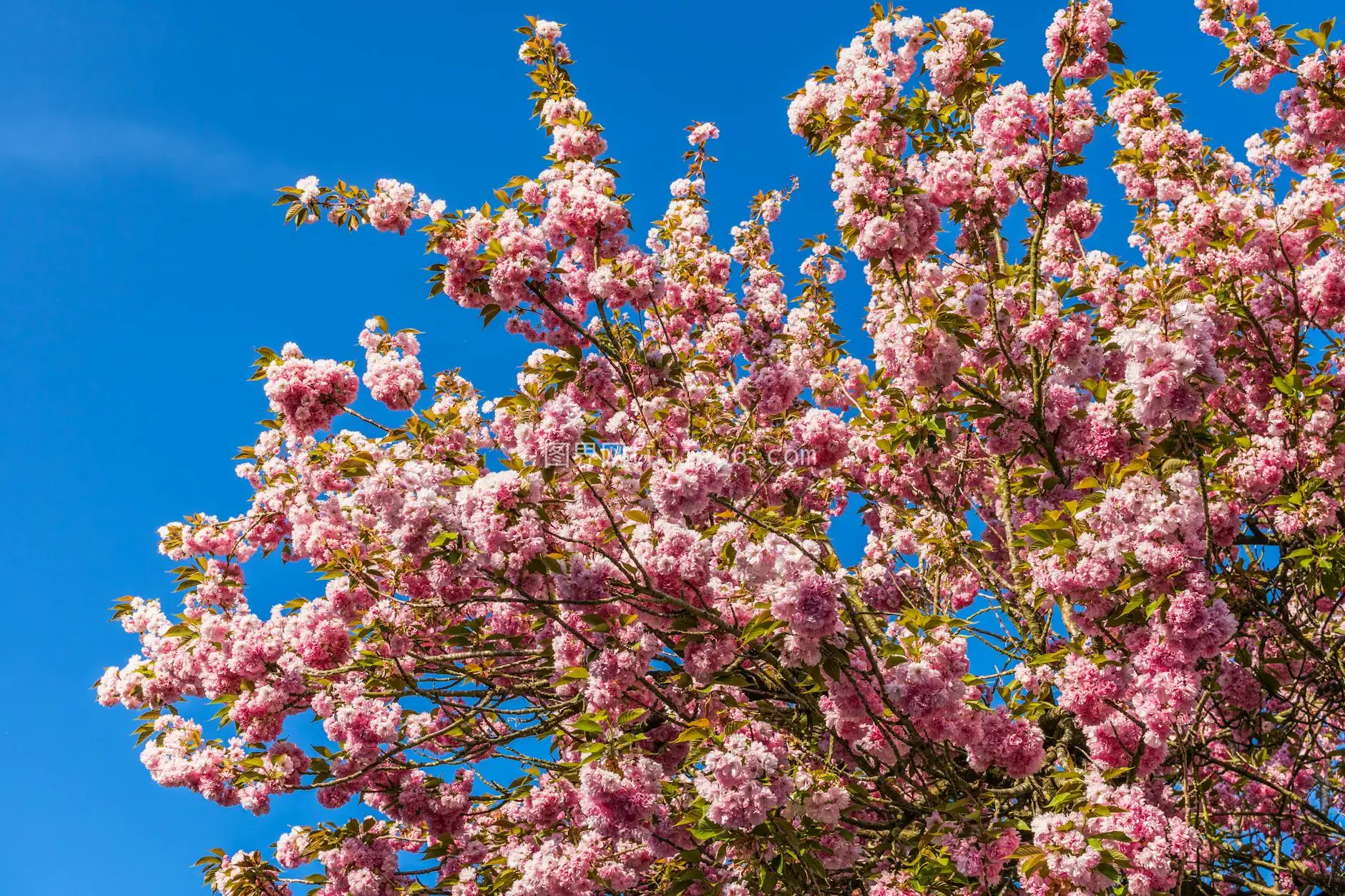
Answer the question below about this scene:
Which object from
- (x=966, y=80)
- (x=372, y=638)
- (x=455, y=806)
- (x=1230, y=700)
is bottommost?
(x=1230, y=700)

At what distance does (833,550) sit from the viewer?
5270 millimetres

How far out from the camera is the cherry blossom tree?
501 cm

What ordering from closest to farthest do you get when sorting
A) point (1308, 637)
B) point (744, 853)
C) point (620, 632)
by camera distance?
point (744, 853), point (620, 632), point (1308, 637)

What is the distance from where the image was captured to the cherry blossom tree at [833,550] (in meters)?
5.01

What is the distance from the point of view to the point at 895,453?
825cm

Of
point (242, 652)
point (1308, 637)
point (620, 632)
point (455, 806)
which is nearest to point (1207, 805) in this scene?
point (1308, 637)

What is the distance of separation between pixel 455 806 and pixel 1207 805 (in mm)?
4954

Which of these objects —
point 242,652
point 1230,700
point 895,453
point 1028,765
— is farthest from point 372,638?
point 1230,700

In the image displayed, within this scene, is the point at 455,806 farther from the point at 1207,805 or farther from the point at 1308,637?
the point at 1308,637

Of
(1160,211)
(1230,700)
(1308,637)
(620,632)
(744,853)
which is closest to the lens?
(744,853)

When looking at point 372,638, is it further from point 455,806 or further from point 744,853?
point 744,853

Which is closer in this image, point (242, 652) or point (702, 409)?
point (242, 652)

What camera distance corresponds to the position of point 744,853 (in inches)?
197

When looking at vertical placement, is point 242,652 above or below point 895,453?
below
